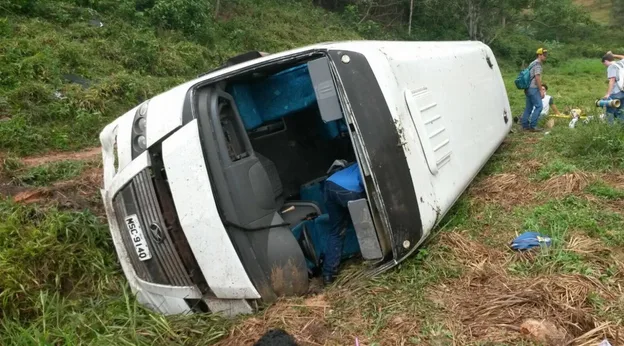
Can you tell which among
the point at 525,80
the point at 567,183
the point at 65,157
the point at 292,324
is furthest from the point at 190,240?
the point at 525,80

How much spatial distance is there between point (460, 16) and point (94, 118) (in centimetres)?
2008

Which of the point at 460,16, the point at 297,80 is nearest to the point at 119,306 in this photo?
the point at 297,80

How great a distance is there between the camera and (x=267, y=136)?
13.8 ft

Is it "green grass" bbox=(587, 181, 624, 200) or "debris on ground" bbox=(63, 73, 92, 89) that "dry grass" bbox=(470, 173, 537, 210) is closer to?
"green grass" bbox=(587, 181, 624, 200)

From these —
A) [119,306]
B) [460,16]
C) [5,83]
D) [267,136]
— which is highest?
[5,83]

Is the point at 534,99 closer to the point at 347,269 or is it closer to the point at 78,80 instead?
the point at 347,269

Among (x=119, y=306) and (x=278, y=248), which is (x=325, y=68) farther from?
(x=119, y=306)

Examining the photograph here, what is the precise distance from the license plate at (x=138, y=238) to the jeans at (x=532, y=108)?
623cm

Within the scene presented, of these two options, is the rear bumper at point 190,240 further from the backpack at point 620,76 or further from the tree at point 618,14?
the tree at point 618,14

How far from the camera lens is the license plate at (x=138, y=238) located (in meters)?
2.88

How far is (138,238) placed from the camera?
2.89 meters

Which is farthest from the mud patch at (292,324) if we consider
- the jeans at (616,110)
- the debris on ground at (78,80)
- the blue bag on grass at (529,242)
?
the debris on ground at (78,80)

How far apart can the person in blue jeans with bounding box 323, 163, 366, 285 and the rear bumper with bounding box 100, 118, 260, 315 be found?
699 millimetres

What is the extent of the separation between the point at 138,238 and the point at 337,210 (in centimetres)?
125
